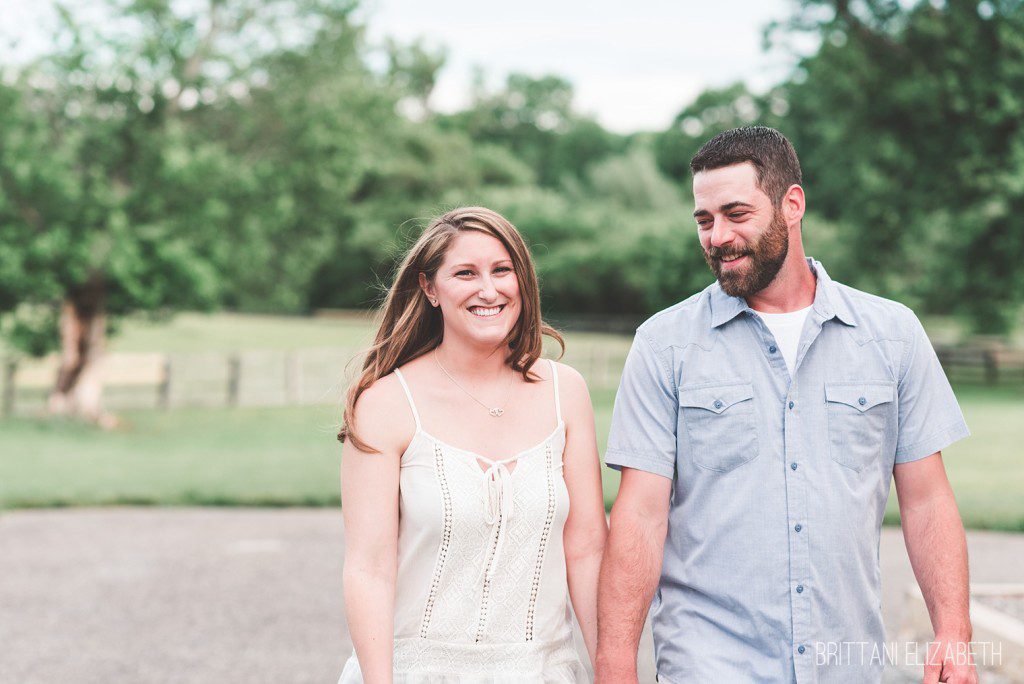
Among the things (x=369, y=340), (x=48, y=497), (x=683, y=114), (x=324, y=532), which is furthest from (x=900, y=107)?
(x=683, y=114)

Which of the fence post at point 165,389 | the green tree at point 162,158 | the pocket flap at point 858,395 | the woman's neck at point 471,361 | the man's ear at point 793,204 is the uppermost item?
the green tree at point 162,158

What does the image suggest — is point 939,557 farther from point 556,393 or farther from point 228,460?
point 228,460

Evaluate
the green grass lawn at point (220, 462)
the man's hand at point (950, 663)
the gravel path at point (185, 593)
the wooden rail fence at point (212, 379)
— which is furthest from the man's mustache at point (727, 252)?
the wooden rail fence at point (212, 379)

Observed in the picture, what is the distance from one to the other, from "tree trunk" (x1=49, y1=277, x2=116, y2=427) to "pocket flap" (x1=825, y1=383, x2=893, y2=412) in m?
19.3

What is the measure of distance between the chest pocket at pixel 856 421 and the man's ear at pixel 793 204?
47 cm

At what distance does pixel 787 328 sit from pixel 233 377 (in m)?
24.9

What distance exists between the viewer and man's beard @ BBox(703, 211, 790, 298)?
2.93 metres

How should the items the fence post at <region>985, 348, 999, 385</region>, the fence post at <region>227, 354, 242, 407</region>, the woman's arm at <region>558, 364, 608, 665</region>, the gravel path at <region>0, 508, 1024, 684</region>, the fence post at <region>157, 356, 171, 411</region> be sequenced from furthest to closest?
1. the fence post at <region>985, 348, 999, 385</region>
2. the fence post at <region>227, 354, 242, 407</region>
3. the fence post at <region>157, 356, 171, 411</region>
4. the gravel path at <region>0, 508, 1024, 684</region>
5. the woman's arm at <region>558, 364, 608, 665</region>

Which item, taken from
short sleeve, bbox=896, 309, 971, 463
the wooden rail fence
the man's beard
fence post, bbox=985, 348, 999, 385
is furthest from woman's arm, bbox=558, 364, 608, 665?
fence post, bbox=985, 348, 999, 385

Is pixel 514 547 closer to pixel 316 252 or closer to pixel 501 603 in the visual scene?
pixel 501 603

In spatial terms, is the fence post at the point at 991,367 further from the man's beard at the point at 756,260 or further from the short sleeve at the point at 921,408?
the man's beard at the point at 756,260

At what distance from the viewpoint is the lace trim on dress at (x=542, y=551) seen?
2.98 meters

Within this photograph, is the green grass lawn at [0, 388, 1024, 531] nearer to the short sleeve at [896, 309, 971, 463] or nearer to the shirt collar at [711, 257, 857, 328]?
the shirt collar at [711, 257, 857, 328]

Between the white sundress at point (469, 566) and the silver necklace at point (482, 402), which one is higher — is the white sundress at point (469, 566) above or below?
below
